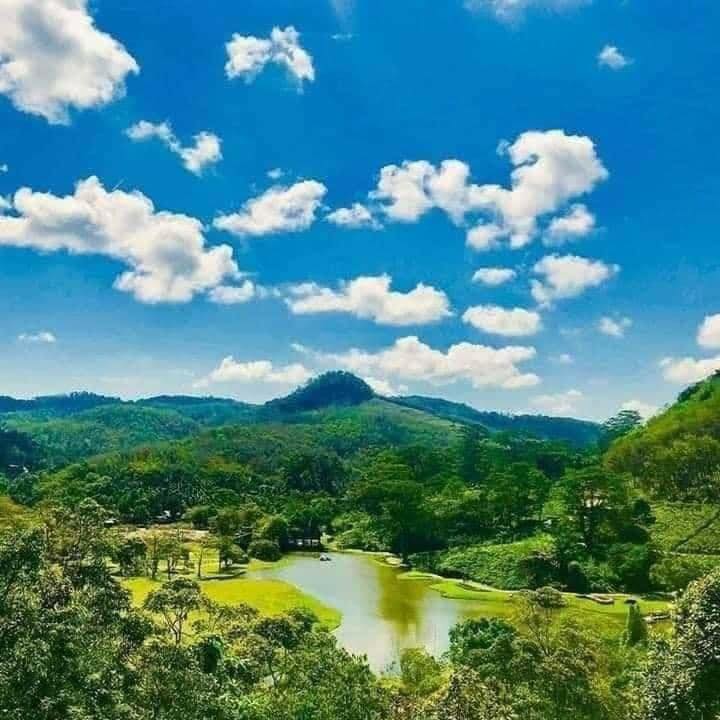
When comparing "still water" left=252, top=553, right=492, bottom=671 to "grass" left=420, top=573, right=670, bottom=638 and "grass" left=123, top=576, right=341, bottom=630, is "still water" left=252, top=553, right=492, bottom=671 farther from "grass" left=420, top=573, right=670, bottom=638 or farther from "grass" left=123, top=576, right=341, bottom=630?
"grass" left=123, top=576, right=341, bottom=630

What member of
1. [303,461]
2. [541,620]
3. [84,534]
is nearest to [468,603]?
[541,620]

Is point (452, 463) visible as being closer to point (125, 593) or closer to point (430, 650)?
point (430, 650)

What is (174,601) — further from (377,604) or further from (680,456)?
(680,456)

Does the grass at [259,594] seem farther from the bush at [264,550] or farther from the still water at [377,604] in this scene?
the bush at [264,550]

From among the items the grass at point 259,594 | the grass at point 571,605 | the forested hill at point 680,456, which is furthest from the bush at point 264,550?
the forested hill at point 680,456

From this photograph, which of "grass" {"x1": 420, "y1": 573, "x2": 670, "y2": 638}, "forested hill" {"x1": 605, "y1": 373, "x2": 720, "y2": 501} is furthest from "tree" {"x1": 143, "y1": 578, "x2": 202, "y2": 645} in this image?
"forested hill" {"x1": 605, "y1": 373, "x2": 720, "y2": 501}
